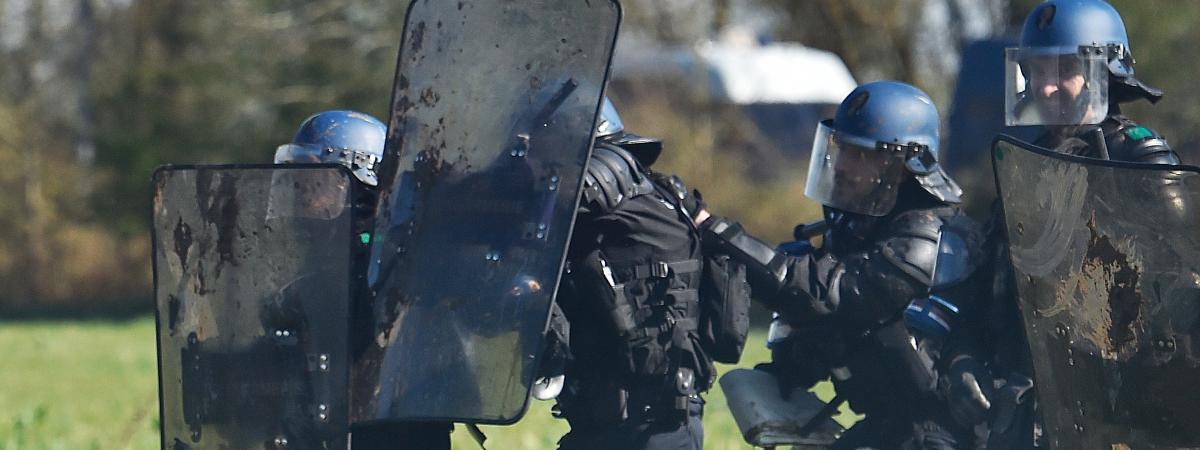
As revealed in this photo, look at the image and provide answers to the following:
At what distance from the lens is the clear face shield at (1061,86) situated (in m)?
4.84

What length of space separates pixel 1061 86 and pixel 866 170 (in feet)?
1.93

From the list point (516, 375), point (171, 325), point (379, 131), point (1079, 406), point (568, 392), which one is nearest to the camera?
point (1079, 406)

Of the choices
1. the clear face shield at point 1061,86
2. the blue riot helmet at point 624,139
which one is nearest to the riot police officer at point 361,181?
the blue riot helmet at point 624,139

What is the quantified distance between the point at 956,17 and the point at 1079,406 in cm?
2123

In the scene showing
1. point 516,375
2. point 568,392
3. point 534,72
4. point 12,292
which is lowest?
point 12,292

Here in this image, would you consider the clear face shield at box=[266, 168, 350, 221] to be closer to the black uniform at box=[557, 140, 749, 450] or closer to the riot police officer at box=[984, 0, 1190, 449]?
the black uniform at box=[557, 140, 749, 450]

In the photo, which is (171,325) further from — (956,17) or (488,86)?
(956,17)

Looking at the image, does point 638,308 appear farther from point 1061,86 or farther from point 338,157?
point 1061,86

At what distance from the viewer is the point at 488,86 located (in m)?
4.09

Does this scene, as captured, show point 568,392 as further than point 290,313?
Yes

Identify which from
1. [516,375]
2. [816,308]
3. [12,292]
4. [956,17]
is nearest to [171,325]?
[516,375]

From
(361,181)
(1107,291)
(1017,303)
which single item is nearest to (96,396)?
(361,181)

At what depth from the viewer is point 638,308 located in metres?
4.54

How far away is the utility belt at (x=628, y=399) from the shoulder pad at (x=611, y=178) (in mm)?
486
